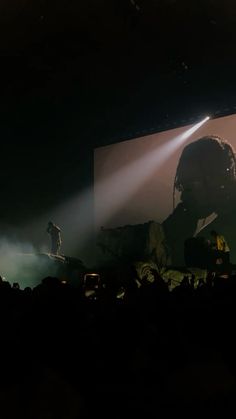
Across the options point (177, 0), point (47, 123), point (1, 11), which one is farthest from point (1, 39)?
point (47, 123)

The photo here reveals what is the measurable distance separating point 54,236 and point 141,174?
3.39 m

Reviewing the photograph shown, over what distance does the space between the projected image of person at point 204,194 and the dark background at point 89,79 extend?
3.07 feet

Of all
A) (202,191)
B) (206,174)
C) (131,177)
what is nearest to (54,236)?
(131,177)

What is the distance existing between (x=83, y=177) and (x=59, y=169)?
0.88 m

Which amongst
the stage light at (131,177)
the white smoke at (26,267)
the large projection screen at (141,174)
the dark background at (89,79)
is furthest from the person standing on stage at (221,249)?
the white smoke at (26,267)

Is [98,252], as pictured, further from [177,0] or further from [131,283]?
[131,283]

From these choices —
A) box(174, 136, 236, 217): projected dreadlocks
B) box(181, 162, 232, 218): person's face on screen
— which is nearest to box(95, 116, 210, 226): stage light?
box(174, 136, 236, 217): projected dreadlocks

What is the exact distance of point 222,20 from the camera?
6719mm

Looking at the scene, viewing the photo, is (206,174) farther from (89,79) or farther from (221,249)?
(89,79)

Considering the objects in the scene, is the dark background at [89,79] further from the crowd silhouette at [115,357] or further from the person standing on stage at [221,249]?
the crowd silhouette at [115,357]

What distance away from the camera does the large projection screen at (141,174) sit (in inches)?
409

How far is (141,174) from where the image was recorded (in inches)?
441

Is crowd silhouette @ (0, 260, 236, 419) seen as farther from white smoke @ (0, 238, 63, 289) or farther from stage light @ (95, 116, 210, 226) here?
white smoke @ (0, 238, 63, 289)

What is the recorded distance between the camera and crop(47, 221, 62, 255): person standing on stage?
12.5 meters
